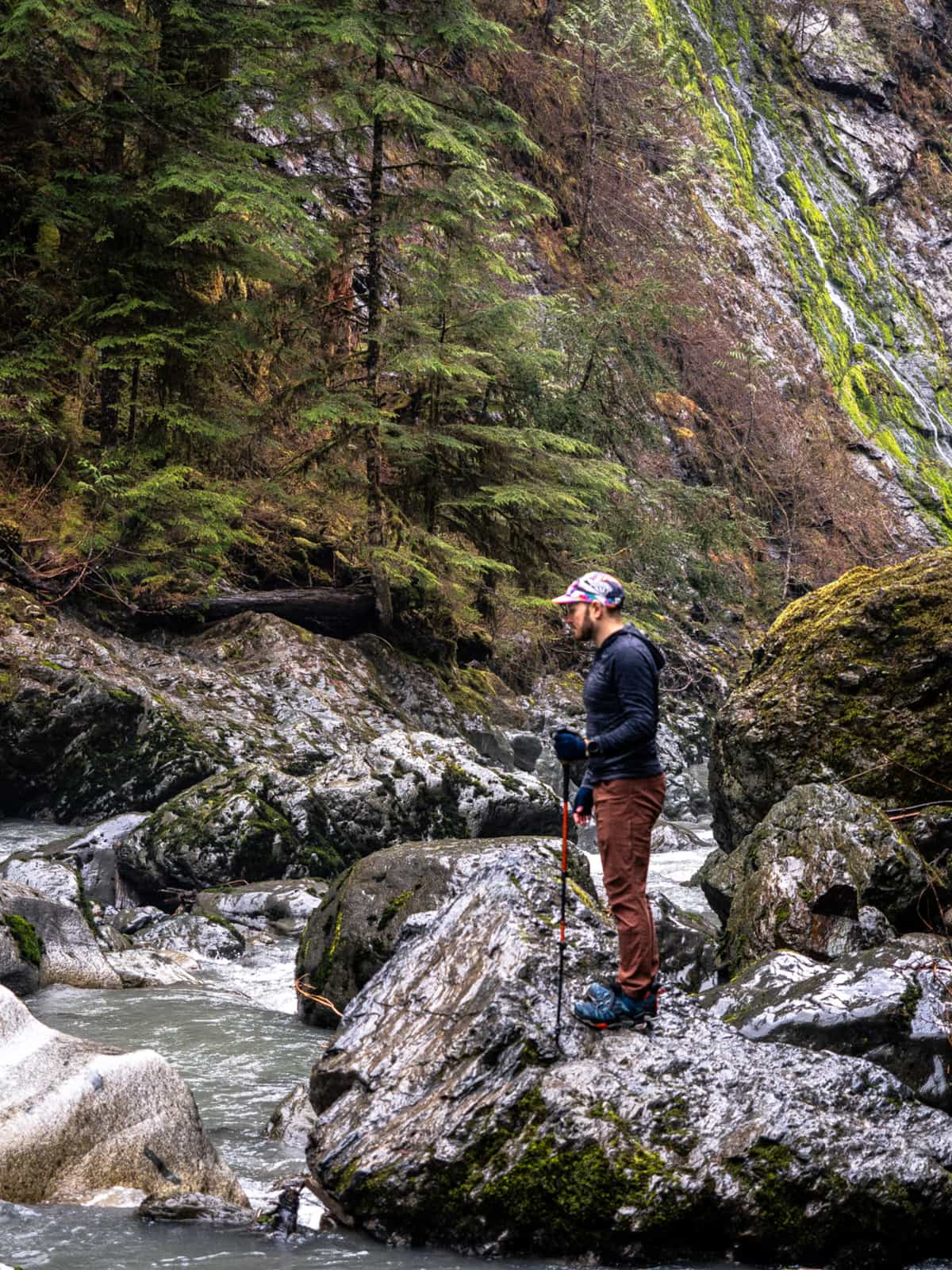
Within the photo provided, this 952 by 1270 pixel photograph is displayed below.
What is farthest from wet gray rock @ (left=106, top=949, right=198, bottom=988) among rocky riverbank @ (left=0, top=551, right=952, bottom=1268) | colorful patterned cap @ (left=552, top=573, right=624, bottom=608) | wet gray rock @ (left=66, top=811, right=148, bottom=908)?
colorful patterned cap @ (left=552, top=573, right=624, bottom=608)

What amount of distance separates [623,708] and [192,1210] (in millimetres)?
2537

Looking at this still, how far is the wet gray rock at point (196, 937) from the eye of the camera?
9148 mm

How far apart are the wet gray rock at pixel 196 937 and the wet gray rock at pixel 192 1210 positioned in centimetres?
479

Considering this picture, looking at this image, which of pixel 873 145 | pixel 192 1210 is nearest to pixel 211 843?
pixel 192 1210

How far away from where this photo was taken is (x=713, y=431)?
28141 millimetres

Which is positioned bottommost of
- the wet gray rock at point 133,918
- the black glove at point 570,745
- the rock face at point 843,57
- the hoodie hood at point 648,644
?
the wet gray rock at point 133,918

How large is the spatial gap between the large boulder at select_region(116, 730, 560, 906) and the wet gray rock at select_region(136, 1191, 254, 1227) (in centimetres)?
622

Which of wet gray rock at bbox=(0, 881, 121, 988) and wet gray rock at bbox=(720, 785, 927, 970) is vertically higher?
wet gray rock at bbox=(720, 785, 927, 970)

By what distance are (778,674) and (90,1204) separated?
6.80m

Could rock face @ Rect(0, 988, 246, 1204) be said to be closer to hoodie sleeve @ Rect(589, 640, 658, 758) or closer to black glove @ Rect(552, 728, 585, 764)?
black glove @ Rect(552, 728, 585, 764)

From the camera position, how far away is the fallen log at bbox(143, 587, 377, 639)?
15.2 metres

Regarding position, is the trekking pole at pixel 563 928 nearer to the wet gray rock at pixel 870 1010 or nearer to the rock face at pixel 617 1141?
the rock face at pixel 617 1141

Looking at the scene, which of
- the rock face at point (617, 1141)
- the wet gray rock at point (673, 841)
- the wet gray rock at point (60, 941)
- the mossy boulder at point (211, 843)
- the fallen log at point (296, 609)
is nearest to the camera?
the rock face at point (617, 1141)

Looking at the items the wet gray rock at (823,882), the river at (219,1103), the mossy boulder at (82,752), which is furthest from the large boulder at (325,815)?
the wet gray rock at (823,882)
